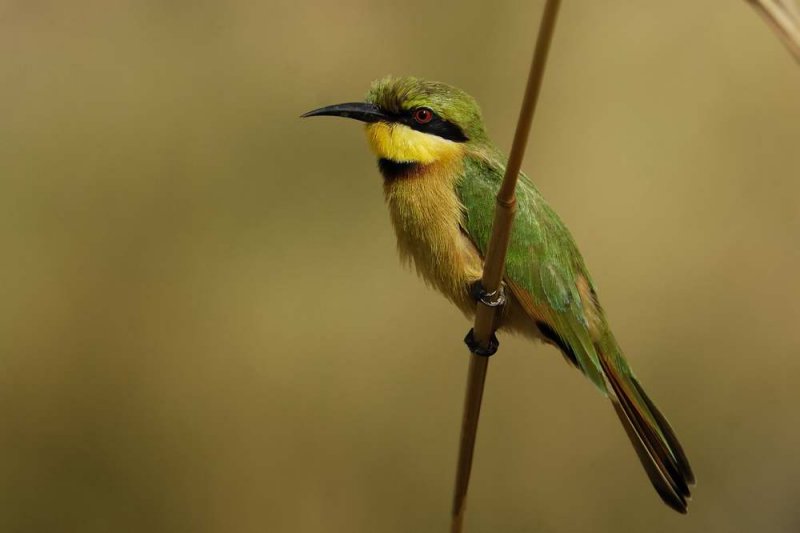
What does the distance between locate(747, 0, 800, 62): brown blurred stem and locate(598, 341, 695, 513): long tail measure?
131 cm

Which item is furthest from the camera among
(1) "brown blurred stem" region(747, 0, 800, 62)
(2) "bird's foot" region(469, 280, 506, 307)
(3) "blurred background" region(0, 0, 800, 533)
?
(3) "blurred background" region(0, 0, 800, 533)

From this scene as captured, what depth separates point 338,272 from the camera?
345 cm

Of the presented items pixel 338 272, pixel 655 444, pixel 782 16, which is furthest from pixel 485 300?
pixel 338 272

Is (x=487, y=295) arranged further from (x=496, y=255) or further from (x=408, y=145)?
(x=408, y=145)

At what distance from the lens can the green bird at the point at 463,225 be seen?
227 centimetres

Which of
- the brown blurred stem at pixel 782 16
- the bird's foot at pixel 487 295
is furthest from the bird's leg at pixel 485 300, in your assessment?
the brown blurred stem at pixel 782 16

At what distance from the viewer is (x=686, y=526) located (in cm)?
307

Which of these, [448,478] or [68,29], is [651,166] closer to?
[448,478]

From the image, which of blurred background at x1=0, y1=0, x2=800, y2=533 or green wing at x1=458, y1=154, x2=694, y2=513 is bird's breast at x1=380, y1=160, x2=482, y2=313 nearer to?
green wing at x1=458, y1=154, x2=694, y2=513

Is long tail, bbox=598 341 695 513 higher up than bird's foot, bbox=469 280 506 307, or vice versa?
bird's foot, bbox=469 280 506 307

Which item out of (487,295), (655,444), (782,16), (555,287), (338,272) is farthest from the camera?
(338,272)

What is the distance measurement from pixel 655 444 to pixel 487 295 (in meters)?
0.68

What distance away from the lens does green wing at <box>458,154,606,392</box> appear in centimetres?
226

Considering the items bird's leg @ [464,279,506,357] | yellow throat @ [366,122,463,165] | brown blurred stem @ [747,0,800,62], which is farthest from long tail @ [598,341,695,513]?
brown blurred stem @ [747,0,800,62]
